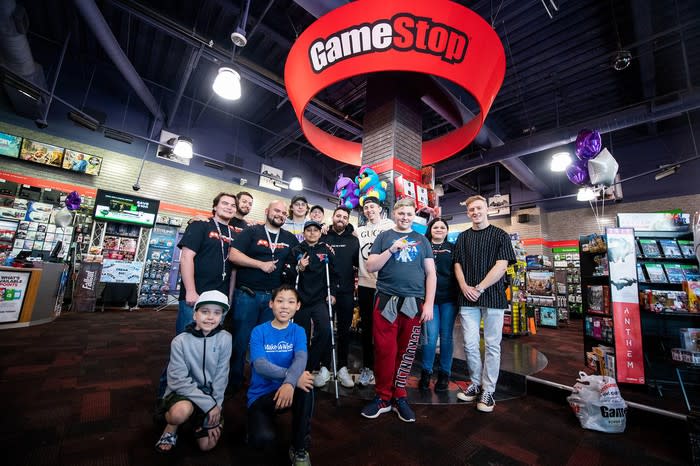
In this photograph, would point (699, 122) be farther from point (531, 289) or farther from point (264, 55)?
point (264, 55)

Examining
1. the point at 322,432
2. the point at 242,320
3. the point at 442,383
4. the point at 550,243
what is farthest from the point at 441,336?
the point at 550,243

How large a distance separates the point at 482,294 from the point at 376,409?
4.28 ft

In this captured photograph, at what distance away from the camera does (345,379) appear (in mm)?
2738

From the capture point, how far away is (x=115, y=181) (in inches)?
333

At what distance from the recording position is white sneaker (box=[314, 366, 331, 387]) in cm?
272

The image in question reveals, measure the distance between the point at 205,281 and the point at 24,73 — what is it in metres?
7.58

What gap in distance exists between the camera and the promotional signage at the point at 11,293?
4.54 m

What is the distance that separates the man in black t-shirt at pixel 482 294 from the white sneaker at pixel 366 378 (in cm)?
84

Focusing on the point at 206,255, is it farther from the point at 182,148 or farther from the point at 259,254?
the point at 182,148

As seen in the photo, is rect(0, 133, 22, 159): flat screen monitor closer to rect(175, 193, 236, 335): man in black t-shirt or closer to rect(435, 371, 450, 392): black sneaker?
rect(175, 193, 236, 335): man in black t-shirt

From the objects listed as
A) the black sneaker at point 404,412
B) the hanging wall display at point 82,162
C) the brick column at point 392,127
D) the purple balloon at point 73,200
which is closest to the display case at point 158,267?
the purple balloon at point 73,200

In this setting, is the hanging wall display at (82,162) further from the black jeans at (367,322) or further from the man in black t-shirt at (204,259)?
the black jeans at (367,322)

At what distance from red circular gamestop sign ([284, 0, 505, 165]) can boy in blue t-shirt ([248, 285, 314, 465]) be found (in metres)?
2.58

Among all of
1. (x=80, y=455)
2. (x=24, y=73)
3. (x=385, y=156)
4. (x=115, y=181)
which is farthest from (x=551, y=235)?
(x=24, y=73)
